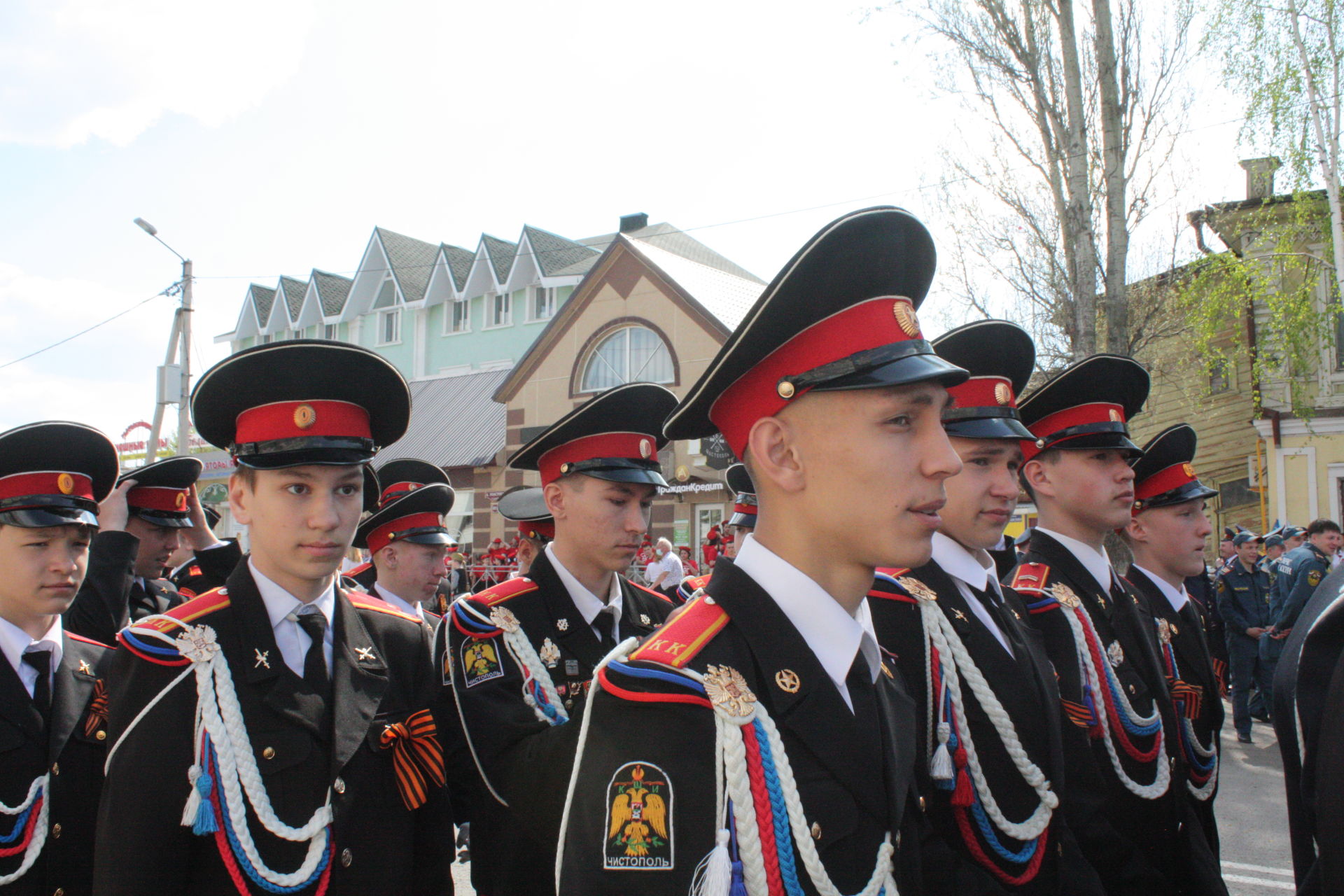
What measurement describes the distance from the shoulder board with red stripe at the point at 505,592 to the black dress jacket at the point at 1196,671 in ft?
8.21

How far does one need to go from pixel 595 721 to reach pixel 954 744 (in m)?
1.19

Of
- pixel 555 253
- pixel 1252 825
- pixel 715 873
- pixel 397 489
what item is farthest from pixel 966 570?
pixel 555 253

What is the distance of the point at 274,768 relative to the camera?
2461mm

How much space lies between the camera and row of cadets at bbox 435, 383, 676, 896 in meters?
2.89

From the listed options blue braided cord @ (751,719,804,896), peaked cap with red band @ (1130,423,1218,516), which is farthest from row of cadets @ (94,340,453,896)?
peaked cap with red band @ (1130,423,1218,516)

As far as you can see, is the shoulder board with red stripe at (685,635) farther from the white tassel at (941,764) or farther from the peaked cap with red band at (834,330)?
the white tassel at (941,764)

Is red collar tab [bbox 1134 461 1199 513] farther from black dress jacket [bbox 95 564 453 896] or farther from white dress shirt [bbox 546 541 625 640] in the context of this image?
black dress jacket [bbox 95 564 453 896]

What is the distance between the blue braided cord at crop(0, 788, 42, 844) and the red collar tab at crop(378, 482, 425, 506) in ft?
11.1

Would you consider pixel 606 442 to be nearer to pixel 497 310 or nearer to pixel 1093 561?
pixel 1093 561

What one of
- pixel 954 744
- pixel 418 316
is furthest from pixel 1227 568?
pixel 418 316

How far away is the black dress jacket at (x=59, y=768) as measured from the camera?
9.54ft

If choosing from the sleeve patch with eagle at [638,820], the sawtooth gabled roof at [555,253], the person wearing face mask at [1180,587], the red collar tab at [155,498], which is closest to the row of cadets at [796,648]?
the sleeve patch with eagle at [638,820]

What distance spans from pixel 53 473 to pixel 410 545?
2496 mm

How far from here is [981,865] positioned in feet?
7.95
